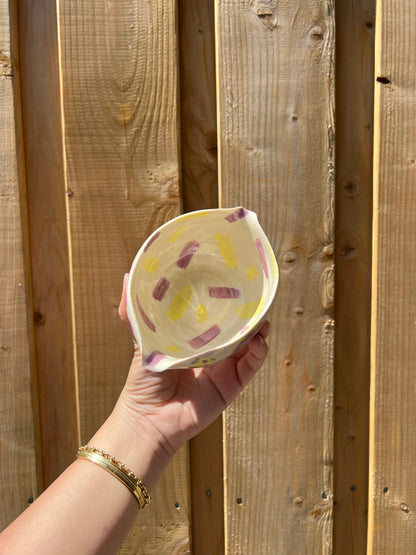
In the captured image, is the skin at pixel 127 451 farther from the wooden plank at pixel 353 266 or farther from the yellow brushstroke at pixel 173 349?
the wooden plank at pixel 353 266

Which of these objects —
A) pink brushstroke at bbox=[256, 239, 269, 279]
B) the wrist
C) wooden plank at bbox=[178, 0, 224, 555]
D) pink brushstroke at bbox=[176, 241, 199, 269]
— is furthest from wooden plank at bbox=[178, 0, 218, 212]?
the wrist

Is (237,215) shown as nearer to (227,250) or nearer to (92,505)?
(227,250)

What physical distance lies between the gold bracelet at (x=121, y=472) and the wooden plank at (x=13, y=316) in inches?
14.2

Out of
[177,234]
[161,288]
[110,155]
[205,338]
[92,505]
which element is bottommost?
[92,505]

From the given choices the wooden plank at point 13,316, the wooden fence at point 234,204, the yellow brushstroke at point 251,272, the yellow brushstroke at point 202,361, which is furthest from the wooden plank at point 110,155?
the yellow brushstroke at point 202,361

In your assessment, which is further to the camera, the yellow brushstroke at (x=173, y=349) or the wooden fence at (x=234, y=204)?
the wooden fence at (x=234, y=204)

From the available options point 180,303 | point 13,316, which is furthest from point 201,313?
point 13,316

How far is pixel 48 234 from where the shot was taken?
1126mm

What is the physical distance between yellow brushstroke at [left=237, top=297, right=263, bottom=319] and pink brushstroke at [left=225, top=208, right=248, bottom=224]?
6.2 inches

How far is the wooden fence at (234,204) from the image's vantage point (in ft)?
3.45

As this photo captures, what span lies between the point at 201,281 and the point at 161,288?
9cm

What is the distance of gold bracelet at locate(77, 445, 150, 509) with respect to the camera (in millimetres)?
805

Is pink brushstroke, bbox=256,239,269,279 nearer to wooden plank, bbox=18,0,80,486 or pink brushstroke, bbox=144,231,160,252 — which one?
pink brushstroke, bbox=144,231,160,252

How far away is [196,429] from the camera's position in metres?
0.90
